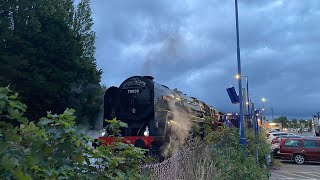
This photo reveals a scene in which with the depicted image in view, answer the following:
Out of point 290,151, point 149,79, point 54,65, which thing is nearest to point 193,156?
point 149,79

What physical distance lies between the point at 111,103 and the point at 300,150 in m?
12.9

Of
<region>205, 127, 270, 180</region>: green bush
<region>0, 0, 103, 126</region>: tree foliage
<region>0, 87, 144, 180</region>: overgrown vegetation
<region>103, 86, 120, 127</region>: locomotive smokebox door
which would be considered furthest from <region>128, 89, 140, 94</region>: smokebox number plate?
<region>0, 0, 103, 126</region>: tree foliage

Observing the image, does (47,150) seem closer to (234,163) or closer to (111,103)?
(234,163)

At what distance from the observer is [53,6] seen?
3709 centimetres

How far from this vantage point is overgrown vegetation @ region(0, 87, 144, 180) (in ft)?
7.22

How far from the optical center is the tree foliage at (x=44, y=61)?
1208 inches

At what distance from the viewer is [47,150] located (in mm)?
2834

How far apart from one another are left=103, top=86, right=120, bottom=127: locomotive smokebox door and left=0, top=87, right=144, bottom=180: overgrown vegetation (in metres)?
11.8

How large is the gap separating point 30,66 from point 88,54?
42.7 feet

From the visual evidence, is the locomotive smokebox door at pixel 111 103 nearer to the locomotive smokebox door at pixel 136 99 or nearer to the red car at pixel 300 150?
the locomotive smokebox door at pixel 136 99

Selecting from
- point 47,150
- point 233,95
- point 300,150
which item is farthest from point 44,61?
point 47,150

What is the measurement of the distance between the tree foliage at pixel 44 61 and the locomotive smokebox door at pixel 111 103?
15.1 metres

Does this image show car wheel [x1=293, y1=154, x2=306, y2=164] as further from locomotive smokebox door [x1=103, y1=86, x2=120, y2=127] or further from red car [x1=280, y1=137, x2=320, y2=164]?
locomotive smokebox door [x1=103, y1=86, x2=120, y2=127]

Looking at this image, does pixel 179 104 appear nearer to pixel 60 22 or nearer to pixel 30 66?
pixel 30 66
